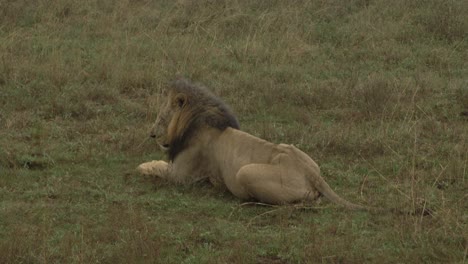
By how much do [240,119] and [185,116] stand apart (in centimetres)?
224

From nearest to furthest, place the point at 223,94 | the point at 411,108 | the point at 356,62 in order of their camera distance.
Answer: the point at 411,108 → the point at 223,94 → the point at 356,62

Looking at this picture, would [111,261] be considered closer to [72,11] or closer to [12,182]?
[12,182]

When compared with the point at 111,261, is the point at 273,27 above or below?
below

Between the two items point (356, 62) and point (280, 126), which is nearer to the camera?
point (280, 126)

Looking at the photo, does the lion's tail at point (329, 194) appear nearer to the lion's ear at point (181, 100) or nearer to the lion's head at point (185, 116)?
the lion's head at point (185, 116)

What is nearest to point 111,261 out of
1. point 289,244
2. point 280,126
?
point 289,244

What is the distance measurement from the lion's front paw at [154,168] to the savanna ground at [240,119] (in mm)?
105

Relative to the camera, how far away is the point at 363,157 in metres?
8.66

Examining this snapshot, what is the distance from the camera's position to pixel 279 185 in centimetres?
698

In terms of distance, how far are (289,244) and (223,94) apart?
503 centimetres

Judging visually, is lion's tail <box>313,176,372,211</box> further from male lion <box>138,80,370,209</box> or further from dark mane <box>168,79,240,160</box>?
dark mane <box>168,79,240,160</box>

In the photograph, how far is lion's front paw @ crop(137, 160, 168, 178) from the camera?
789cm

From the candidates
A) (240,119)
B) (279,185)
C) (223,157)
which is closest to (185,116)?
(223,157)

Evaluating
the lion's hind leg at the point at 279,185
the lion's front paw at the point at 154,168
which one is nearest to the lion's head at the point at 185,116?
the lion's front paw at the point at 154,168
